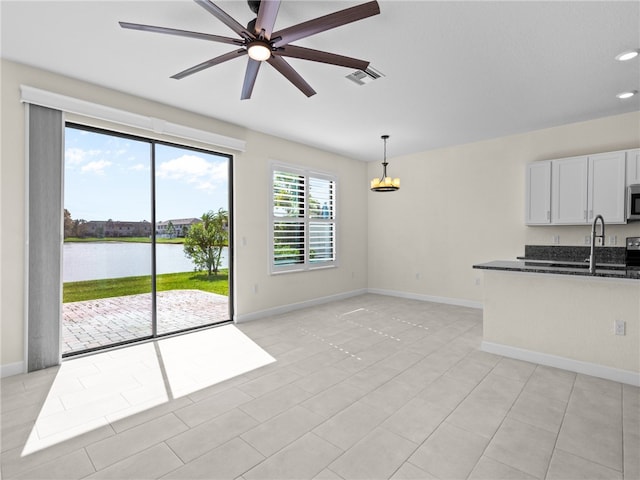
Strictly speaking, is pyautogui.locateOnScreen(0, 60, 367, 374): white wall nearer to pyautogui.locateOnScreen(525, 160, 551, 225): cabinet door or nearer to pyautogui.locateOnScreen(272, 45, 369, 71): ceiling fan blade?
pyautogui.locateOnScreen(272, 45, 369, 71): ceiling fan blade

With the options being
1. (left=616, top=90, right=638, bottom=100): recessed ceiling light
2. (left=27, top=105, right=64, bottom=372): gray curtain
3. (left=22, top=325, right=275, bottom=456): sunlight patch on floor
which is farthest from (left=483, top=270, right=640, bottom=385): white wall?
(left=27, top=105, right=64, bottom=372): gray curtain

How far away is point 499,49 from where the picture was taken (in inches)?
109

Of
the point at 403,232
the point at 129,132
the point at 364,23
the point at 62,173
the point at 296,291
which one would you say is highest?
the point at 364,23

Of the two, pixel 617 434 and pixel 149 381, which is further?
pixel 149 381

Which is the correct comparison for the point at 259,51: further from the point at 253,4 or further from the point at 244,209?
the point at 244,209

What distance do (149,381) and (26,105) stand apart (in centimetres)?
281

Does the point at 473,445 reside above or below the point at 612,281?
below

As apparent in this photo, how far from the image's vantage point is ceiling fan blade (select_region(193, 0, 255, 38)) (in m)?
1.70

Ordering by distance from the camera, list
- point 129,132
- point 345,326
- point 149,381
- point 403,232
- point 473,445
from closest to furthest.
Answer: point 473,445
point 149,381
point 129,132
point 345,326
point 403,232

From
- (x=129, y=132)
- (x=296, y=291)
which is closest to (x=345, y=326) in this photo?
(x=296, y=291)

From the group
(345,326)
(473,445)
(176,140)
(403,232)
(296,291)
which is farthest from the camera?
(403,232)

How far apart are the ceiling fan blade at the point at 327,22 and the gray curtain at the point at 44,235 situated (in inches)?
102

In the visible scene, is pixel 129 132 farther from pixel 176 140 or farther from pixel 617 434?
pixel 617 434

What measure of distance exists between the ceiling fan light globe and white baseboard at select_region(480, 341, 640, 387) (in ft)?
11.8
